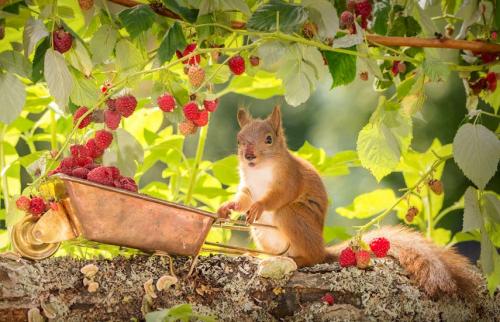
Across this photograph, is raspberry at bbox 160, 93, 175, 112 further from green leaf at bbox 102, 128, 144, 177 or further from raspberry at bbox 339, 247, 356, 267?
raspberry at bbox 339, 247, 356, 267

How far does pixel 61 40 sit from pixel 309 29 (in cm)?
44

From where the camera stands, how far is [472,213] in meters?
Result: 1.48

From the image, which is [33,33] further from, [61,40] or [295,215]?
[295,215]

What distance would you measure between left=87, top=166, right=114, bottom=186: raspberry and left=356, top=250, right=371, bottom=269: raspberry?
52 cm

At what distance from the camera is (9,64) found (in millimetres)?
1397

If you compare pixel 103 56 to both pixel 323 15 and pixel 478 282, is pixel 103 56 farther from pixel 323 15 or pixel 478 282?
pixel 478 282

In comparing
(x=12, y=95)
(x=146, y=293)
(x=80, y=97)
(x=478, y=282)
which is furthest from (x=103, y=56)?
(x=478, y=282)

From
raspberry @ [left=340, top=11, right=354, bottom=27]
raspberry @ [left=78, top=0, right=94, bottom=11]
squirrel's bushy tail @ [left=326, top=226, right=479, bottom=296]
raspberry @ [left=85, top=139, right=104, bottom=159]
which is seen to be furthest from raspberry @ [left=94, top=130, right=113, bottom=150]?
squirrel's bushy tail @ [left=326, top=226, right=479, bottom=296]

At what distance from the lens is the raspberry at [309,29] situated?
1.45 m

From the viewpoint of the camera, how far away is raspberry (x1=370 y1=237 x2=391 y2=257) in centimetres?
161

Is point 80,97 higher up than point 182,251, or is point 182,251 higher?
point 80,97

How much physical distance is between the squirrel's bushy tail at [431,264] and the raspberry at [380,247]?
0.04 m

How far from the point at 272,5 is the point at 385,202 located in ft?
3.03

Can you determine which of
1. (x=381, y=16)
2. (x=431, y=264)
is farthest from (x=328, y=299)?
(x=381, y=16)
